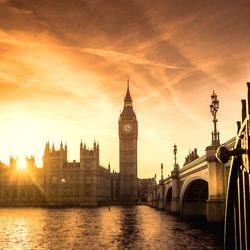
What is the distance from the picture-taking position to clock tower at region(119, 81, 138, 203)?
149 metres

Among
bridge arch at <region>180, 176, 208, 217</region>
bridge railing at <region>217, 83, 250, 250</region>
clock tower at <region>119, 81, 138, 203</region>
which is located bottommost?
bridge arch at <region>180, 176, 208, 217</region>

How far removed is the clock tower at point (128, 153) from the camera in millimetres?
149000

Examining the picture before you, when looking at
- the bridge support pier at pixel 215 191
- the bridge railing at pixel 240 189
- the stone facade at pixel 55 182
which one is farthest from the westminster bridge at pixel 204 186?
the stone facade at pixel 55 182

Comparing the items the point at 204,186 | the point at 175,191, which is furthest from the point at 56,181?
the point at 204,186

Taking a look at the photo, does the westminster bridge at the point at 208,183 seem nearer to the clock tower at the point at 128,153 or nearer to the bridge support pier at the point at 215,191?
the bridge support pier at the point at 215,191

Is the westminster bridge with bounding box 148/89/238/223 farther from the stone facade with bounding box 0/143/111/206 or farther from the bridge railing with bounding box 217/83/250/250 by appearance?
the stone facade with bounding box 0/143/111/206

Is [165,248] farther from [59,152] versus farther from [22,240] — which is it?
[59,152]

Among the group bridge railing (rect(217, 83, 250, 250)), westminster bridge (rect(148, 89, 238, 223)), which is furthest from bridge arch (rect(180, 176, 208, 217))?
bridge railing (rect(217, 83, 250, 250))

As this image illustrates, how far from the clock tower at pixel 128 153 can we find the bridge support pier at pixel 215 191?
115 metres

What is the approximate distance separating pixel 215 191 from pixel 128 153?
12614cm

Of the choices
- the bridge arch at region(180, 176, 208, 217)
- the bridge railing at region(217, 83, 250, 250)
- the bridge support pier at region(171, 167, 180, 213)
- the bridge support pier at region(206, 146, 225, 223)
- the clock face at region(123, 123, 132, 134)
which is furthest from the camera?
the clock face at region(123, 123, 132, 134)

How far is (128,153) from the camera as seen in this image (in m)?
157

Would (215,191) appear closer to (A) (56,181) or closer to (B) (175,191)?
(B) (175,191)

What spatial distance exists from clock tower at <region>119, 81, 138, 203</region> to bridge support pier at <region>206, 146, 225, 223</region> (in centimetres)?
11483
